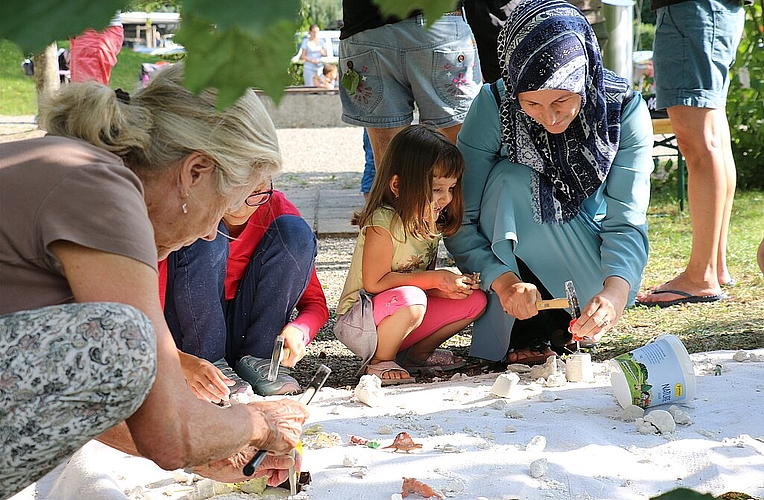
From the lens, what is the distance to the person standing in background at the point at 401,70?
3.22m

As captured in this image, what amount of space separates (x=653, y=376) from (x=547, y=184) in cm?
76

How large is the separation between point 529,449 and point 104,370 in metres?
1.14

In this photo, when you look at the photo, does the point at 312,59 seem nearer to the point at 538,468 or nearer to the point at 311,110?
the point at 311,110

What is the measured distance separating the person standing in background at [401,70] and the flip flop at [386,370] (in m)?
0.94

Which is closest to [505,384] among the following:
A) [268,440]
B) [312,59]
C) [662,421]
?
[662,421]

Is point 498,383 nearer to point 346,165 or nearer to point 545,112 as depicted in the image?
point 545,112

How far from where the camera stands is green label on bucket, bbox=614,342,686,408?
7.74ft

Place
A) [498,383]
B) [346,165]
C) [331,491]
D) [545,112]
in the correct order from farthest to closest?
[346,165] → [545,112] → [498,383] → [331,491]

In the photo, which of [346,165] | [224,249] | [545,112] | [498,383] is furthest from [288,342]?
[346,165]

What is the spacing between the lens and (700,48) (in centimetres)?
337

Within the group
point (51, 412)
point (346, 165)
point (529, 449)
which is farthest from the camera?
point (346, 165)

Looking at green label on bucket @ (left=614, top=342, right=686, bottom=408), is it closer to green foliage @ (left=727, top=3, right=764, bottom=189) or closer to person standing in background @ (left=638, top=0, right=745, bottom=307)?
person standing in background @ (left=638, top=0, right=745, bottom=307)

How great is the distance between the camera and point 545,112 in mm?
2697

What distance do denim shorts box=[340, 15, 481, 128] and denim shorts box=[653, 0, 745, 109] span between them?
2.40ft
